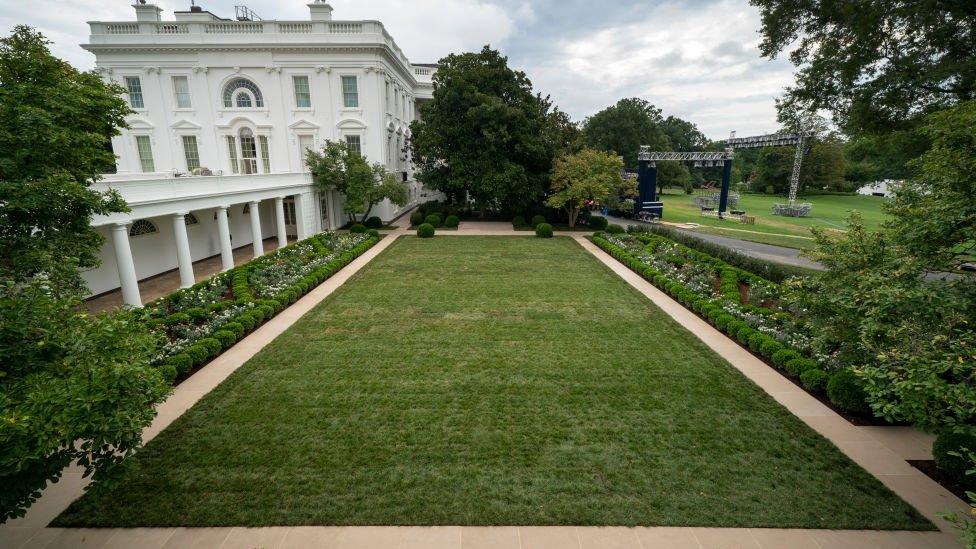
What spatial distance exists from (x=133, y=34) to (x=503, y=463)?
35018mm

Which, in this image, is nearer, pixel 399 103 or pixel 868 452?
pixel 868 452

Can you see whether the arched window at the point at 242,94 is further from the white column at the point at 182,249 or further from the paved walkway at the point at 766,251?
the paved walkway at the point at 766,251

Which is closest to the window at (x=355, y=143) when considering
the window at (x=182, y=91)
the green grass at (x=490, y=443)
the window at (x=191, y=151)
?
the window at (x=191, y=151)

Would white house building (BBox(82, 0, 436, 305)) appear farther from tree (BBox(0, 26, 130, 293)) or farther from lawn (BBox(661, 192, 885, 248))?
lawn (BBox(661, 192, 885, 248))

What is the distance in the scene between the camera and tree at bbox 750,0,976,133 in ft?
→ 37.2

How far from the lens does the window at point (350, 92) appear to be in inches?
1144

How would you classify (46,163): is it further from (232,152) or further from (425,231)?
(232,152)

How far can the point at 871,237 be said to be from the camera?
296 inches

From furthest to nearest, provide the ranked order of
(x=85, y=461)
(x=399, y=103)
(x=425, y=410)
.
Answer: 1. (x=399, y=103)
2. (x=425, y=410)
3. (x=85, y=461)

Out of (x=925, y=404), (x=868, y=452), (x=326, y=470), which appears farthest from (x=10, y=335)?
(x=868, y=452)

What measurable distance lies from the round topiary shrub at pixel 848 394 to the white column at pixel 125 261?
16.6 metres

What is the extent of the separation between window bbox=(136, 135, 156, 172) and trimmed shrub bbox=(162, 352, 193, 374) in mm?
27427

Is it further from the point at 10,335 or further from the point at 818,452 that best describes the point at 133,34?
the point at 818,452

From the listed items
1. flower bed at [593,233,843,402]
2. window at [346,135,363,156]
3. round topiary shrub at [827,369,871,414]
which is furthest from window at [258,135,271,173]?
round topiary shrub at [827,369,871,414]
